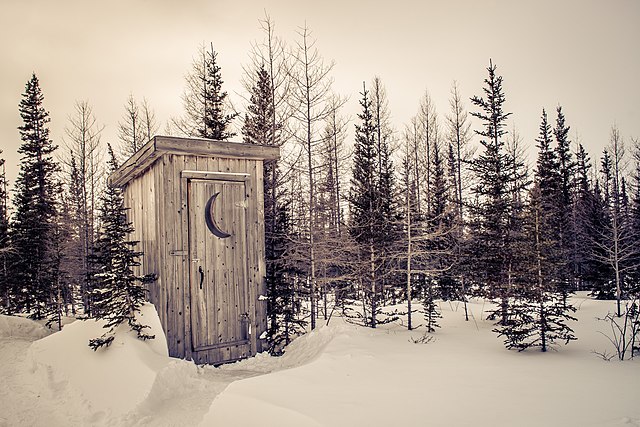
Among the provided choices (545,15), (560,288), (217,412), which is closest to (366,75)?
(545,15)

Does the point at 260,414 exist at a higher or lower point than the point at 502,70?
lower

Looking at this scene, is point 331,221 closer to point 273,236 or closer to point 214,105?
point 273,236

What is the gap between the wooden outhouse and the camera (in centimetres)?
725

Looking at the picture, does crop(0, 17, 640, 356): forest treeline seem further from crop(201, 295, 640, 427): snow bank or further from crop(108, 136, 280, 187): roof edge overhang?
crop(201, 295, 640, 427): snow bank

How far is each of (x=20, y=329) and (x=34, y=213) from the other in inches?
248

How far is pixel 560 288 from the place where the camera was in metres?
7.27

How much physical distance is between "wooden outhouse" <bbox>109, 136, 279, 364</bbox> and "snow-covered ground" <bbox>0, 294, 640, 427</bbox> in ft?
1.56

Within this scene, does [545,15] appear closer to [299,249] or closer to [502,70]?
[502,70]

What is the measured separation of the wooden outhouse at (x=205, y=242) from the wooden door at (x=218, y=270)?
0.06 ft

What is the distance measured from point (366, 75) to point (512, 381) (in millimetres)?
18435

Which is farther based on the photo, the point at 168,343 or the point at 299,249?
the point at 299,249

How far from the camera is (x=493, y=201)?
12.2 m

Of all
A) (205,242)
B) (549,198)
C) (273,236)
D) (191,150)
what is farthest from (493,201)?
(191,150)

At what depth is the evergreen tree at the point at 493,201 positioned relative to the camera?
11516 millimetres
